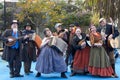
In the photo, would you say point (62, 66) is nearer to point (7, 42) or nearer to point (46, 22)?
point (7, 42)

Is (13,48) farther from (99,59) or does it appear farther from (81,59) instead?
(99,59)

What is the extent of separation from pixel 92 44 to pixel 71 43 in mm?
895

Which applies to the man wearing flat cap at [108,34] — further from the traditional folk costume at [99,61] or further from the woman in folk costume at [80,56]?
the woman in folk costume at [80,56]

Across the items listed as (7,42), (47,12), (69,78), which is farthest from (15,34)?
(47,12)

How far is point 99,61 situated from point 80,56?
2.36 ft

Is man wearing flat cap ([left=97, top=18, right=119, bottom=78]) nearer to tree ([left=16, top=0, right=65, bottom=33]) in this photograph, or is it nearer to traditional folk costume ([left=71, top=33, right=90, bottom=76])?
traditional folk costume ([left=71, top=33, right=90, bottom=76])

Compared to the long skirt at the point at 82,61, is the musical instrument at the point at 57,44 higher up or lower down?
higher up

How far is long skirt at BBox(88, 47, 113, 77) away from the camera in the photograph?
10.2 m

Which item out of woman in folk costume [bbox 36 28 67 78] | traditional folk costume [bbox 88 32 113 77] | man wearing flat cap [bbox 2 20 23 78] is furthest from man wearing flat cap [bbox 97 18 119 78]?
man wearing flat cap [bbox 2 20 23 78]

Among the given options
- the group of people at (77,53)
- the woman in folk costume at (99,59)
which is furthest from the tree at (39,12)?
the woman in folk costume at (99,59)

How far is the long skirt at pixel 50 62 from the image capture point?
32.7 feet

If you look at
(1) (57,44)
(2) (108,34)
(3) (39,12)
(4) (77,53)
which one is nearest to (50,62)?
(1) (57,44)

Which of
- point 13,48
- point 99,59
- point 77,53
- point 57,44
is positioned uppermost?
point 57,44

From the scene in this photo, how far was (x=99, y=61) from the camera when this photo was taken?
33.4ft
